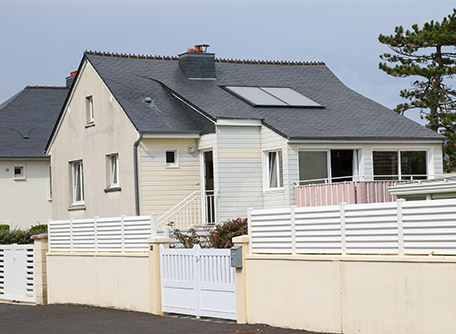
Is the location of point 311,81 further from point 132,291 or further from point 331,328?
point 331,328

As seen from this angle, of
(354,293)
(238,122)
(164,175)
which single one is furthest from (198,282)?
(164,175)

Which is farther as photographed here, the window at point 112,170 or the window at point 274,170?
the window at point 112,170

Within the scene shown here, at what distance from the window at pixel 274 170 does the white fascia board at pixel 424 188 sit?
4.75 m

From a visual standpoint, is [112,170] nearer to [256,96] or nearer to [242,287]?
[256,96]

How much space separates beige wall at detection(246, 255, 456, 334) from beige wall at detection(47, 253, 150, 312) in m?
3.59

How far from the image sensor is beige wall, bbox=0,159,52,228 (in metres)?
40.1

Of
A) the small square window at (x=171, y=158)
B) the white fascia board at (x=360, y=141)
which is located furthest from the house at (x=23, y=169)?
the white fascia board at (x=360, y=141)

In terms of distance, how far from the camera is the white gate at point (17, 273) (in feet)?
72.2

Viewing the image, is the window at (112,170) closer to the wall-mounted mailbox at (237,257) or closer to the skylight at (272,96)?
the skylight at (272,96)

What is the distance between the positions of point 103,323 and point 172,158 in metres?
11.4

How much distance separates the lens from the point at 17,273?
883 inches

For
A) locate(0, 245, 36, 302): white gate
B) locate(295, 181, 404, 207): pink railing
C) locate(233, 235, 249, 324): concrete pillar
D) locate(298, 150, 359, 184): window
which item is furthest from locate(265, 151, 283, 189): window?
locate(233, 235, 249, 324): concrete pillar

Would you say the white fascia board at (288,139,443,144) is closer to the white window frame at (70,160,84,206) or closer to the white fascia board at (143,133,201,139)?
the white fascia board at (143,133,201,139)

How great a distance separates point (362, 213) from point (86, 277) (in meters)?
9.10
